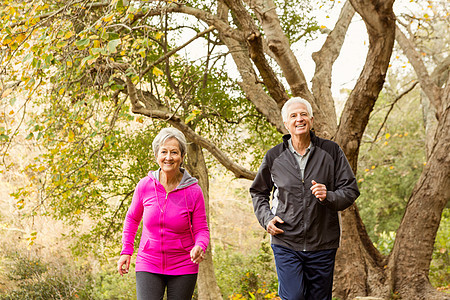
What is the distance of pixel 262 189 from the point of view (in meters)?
3.56

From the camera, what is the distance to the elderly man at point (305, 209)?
321cm

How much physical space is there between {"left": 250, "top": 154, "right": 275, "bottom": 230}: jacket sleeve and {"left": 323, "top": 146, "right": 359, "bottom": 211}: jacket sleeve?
1.65 ft

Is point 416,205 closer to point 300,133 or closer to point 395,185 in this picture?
point 300,133

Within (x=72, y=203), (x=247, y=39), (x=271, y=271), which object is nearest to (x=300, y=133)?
(x=247, y=39)

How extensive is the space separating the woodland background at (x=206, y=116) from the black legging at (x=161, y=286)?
1944 millimetres

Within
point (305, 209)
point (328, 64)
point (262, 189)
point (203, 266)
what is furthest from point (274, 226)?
point (203, 266)

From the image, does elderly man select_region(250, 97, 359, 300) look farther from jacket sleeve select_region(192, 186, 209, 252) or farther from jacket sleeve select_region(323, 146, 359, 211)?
jacket sleeve select_region(192, 186, 209, 252)

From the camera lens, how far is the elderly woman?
3.21 m

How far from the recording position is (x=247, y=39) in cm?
531

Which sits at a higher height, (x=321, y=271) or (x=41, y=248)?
(x=41, y=248)

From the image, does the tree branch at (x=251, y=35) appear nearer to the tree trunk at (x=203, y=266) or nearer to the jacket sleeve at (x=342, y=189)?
the jacket sleeve at (x=342, y=189)

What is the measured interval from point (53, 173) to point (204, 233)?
467cm

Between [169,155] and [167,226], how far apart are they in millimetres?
513

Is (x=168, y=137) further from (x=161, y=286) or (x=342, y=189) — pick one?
(x=342, y=189)
